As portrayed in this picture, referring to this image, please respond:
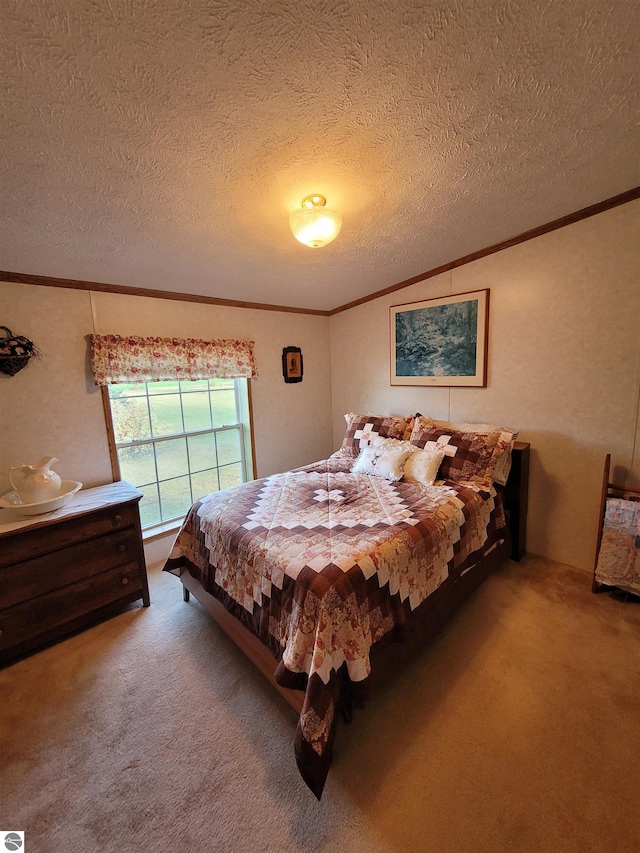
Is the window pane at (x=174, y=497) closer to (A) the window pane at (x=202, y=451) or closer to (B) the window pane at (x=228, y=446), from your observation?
(A) the window pane at (x=202, y=451)

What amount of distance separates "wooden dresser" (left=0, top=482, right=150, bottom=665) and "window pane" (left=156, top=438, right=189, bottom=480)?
0.57m

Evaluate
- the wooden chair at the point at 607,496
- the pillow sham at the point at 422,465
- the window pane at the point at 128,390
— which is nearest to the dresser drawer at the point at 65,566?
the window pane at the point at 128,390

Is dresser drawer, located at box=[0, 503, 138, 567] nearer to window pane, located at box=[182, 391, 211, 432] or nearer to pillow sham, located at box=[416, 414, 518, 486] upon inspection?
window pane, located at box=[182, 391, 211, 432]

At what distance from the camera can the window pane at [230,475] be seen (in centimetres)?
317

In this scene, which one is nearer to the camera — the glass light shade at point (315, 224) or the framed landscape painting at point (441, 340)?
the glass light shade at point (315, 224)

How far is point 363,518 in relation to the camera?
1801 millimetres

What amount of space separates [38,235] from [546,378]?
3.25 meters

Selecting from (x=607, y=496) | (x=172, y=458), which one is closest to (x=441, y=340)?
(x=607, y=496)

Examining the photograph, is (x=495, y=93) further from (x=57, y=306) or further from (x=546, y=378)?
(x=57, y=306)

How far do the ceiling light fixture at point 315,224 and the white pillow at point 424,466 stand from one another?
1.57m

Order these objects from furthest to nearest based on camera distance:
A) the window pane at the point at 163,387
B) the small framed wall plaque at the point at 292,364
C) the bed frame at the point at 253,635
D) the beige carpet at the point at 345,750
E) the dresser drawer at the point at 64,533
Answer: the small framed wall plaque at the point at 292,364, the window pane at the point at 163,387, the dresser drawer at the point at 64,533, the bed frame at the point at 253,635, the beige carpet at the point at 345,750

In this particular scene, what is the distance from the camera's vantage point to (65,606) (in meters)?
1.88

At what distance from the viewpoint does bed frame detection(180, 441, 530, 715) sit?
1.51 meters

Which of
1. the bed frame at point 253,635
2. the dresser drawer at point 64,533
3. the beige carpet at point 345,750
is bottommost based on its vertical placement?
the beige carpet at point 345,750
